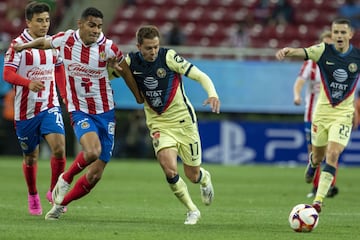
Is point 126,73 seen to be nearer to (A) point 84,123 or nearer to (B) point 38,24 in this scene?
(A) point 84,123

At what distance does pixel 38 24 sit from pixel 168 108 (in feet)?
6.66

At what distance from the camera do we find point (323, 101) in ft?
44.3

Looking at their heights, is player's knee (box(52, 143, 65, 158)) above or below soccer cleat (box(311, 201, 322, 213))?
above

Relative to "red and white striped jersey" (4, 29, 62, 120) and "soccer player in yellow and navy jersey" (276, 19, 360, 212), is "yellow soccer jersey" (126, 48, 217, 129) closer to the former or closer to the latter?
"red and white striped jersey" (4, 29, 62, 120)

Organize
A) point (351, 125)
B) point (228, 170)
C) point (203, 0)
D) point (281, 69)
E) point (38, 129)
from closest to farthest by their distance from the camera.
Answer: point (38, 129)
point (351, 125)
point (228, 170)
point (281, 69)
point (203, 0)

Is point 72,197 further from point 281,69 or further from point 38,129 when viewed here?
point 281,69

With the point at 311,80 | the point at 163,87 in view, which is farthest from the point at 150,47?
the point at 311,80

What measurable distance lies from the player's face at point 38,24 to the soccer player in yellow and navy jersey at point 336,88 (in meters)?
3.32

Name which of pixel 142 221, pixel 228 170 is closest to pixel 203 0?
pixel 228 170

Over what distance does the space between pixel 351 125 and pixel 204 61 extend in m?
12.1

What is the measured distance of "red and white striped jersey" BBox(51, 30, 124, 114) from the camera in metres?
11.1

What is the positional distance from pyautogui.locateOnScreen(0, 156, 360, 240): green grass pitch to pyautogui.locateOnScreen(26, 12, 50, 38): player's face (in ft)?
7.41

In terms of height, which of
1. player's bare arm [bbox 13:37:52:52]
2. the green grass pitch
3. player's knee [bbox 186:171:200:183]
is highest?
player's bare arm [bbox 13:37:52:52]

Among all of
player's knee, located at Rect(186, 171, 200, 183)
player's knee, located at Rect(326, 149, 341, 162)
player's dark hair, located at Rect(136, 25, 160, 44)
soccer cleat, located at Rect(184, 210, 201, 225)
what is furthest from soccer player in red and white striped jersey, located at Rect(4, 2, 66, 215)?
player's knee, located at Rect(326, 149, 341, 162)
